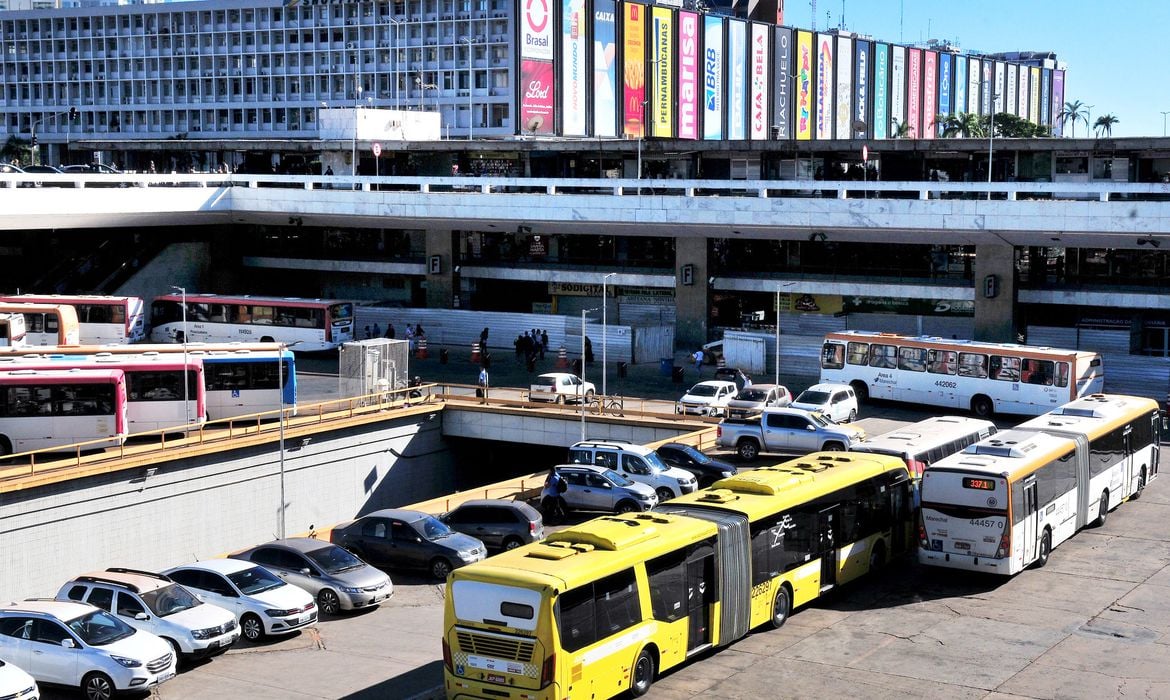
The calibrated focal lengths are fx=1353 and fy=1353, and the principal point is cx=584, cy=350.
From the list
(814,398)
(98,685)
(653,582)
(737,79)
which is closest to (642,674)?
(653,582)

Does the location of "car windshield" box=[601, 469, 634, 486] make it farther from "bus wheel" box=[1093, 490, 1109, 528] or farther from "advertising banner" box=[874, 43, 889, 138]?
"advertising banner" box=[874, 43, 889, 138]

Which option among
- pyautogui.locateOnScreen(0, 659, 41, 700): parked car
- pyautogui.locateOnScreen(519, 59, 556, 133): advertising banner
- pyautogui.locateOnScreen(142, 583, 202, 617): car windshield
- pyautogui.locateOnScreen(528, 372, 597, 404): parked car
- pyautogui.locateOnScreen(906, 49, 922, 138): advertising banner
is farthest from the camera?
pyautogui.locateOnScreen(906, 49, 922, 138): advertising banner

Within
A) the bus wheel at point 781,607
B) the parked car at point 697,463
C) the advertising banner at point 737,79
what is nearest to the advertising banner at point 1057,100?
the advertising banner at point 737,79

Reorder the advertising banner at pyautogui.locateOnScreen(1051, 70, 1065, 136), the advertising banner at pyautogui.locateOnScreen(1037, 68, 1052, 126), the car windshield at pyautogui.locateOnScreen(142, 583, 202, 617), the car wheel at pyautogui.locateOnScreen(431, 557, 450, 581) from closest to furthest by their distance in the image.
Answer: the car windshield at pyautogui.locateOnScreen(142, 583, 202, 617), the car wheel at pyautogui.locateOnScreen(431, 557, 450, 581), the advertising banner at pyautogui.locateOnScreen(1037, 68, 1052, 126), the advertising banner at pyautogui.locateOnScreen(1051, 70, 1065, 136)

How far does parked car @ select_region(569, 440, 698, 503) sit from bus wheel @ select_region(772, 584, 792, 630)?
9509 mm

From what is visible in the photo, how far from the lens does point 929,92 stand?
154 meters

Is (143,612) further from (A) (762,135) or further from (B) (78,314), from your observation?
(A) (762,135)

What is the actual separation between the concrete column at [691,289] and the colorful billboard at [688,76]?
53902mm

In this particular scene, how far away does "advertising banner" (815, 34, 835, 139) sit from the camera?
132 metres

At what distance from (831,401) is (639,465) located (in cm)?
1119

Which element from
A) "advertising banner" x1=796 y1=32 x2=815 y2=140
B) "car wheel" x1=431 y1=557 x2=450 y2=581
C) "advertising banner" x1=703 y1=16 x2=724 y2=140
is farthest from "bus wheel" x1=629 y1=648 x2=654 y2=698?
"advertising banner" x1=796 y1=32 x2=815 y2=140

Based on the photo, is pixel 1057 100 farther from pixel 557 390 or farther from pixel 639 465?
pixel 639 465

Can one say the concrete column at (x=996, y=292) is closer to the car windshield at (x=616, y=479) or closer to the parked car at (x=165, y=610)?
the car windshield at (x=616, y=479)

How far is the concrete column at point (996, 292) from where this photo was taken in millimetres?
54094
